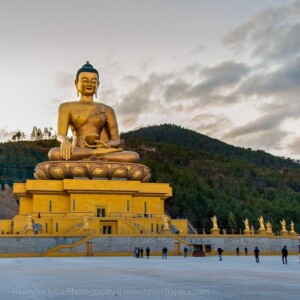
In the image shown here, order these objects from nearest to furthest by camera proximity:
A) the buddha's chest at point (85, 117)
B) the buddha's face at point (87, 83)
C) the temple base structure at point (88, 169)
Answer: the temple base structure at point (88, 169) < the buddha's chest at point (85, 117) < the buddha's face at point (87, 83)

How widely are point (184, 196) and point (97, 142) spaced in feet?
78.9

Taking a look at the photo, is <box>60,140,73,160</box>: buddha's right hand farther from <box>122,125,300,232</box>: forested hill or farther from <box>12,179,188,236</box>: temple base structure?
<box>122,125,300,232</box>: forested hill

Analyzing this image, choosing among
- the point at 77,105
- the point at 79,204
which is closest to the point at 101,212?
the point at 79,204

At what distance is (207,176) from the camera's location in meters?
101

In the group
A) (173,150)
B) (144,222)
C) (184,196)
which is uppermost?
(173,150)

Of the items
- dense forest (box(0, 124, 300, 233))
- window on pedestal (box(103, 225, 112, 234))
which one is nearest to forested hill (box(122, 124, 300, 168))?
dense forest (box(0, 124, 300, 233))

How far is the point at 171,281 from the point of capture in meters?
11.1

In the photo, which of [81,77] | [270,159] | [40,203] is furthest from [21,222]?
[270,159]

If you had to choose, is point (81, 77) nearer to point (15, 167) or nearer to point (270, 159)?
point (15, 167)

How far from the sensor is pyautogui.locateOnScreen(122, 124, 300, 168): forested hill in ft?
472

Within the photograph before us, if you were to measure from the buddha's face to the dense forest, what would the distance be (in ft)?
66.2

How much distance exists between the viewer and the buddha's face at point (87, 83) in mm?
33875

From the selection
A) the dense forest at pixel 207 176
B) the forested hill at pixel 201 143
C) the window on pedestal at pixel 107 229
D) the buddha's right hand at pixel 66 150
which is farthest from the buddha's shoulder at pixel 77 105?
the forested hill at pixel 201 143

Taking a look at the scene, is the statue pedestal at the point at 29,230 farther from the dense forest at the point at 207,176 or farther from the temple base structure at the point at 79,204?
the dense forest at the point at 207,176
